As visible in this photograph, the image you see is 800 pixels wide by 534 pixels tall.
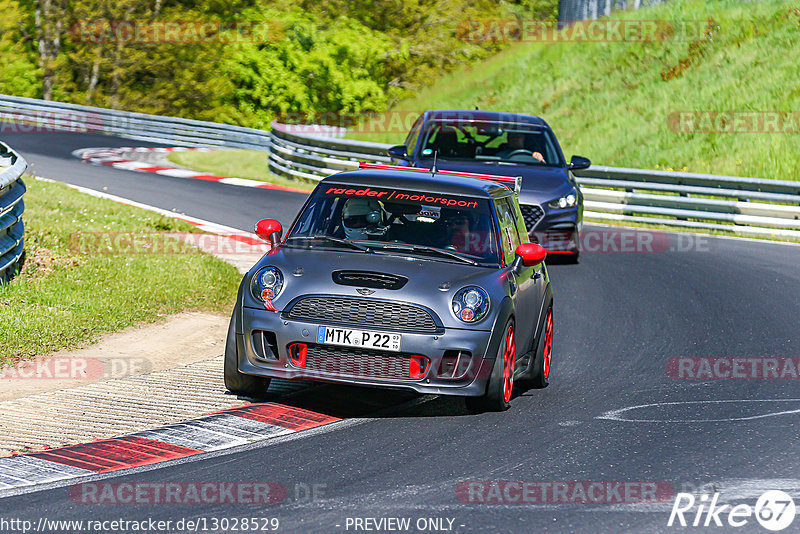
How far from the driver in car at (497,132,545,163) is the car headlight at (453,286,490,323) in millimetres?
8035

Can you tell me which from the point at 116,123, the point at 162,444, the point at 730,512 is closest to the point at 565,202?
the point at 162,444

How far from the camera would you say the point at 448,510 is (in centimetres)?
562

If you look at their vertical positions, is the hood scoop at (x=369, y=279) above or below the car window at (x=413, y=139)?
below

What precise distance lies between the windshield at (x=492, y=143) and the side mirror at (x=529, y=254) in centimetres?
680

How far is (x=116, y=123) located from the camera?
3731 centimetres

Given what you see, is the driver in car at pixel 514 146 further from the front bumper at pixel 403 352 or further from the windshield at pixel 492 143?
the front bumper at pixel 403 352

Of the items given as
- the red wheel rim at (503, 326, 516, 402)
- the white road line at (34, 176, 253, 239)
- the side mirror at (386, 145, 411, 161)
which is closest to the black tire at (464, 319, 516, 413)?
the red wheel rim at (503, 326, 516, 402)

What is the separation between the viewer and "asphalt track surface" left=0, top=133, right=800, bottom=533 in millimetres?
5574

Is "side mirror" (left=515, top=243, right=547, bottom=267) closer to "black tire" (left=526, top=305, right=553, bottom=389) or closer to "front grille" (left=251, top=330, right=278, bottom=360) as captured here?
"black tire" (left=526, top=305, right=553, bottom=389)

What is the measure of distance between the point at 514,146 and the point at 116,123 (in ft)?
79.5

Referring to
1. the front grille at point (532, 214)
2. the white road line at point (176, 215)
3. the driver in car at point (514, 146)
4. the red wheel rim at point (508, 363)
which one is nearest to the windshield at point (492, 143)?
the driver in car at point (514, 146)

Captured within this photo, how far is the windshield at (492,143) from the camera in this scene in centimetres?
1548

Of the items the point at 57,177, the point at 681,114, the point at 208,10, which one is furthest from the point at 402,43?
the point at 57,177

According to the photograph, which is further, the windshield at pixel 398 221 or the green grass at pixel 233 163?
the green grass at pixel 233 163
